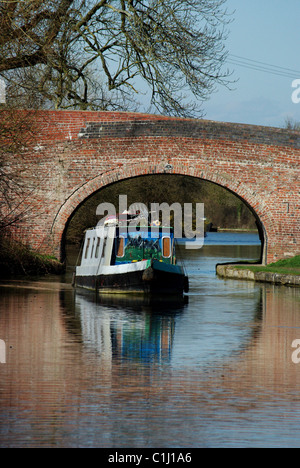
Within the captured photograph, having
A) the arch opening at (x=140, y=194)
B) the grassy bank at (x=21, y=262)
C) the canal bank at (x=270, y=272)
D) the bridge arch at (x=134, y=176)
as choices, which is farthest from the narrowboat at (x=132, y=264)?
the arch opening at (x=140, y=194)

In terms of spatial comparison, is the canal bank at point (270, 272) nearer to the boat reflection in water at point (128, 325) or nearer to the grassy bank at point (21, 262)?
the boat reflection in water at point (128, 325)

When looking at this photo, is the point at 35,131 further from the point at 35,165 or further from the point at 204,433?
the point at 204,433

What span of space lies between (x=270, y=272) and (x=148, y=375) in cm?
1187

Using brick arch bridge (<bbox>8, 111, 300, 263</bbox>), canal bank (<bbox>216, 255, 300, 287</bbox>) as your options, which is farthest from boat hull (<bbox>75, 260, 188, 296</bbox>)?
brick arch bridge (<bbox>8, 111, 300, 263</bbox>)

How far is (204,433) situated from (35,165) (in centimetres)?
1582

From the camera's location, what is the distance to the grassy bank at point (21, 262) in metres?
20.0

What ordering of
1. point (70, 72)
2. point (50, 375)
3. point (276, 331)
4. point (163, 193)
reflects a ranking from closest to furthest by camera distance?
point (50, 375), point (276, 331), point (70, 72), point (163, 193)

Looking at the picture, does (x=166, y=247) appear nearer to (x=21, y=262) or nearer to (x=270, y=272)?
(x=270, y=272)

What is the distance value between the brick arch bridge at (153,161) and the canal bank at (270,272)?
37 centimetres

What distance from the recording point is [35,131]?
67.1 feet

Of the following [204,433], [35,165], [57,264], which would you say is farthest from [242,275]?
[204,433]

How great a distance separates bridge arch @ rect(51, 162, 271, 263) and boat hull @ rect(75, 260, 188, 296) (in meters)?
3.95

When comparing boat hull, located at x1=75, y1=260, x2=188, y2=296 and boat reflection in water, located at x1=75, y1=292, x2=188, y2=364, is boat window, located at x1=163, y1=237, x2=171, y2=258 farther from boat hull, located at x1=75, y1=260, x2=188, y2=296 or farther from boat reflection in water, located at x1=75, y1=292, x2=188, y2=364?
boat reflection in water, located at x1=75, y1=292, x2=188, y2=364

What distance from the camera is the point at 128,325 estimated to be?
38.9ft
